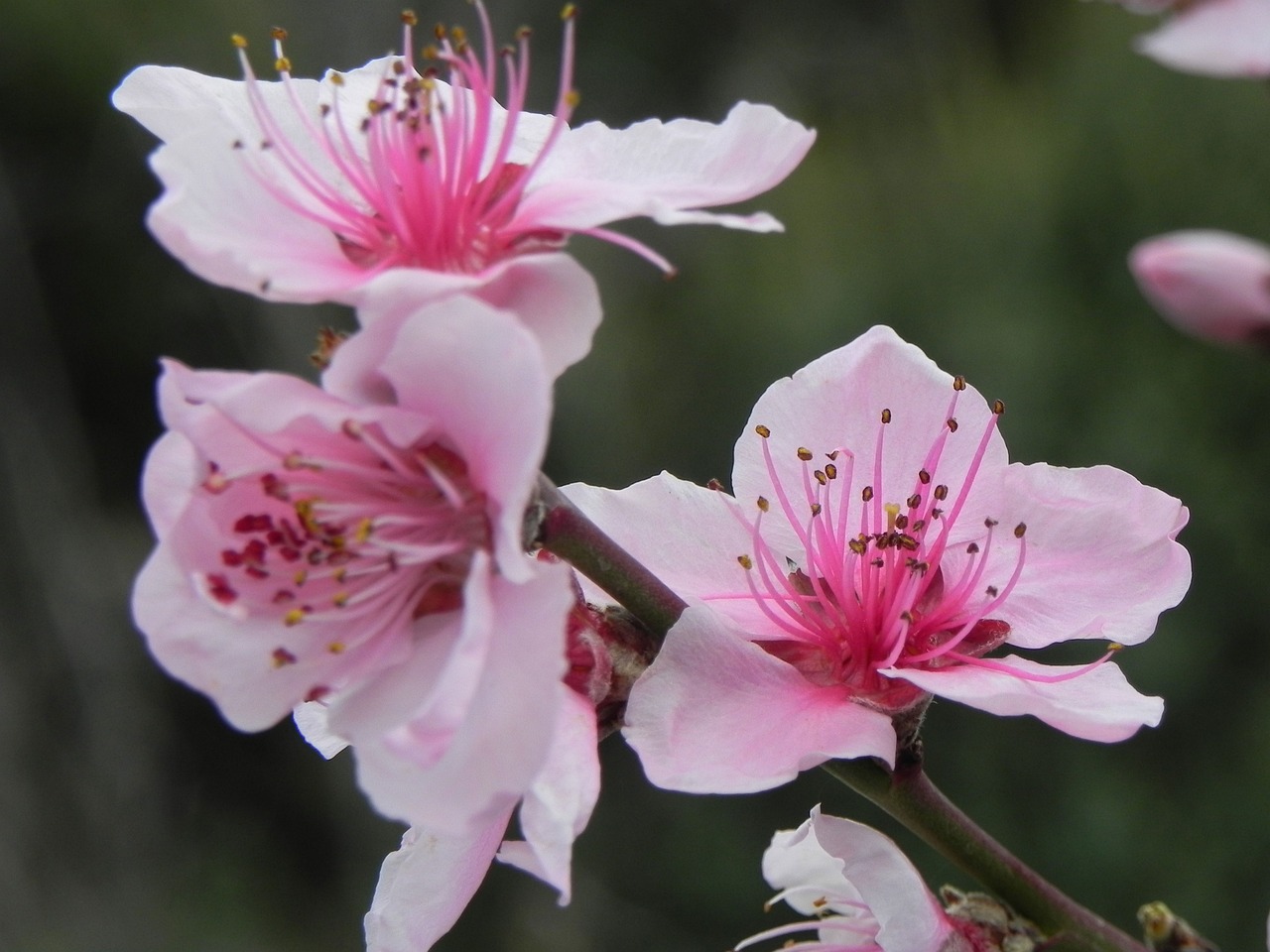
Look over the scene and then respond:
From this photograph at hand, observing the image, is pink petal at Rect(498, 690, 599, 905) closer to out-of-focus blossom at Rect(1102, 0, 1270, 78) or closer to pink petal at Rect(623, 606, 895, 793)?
pink petal at Rect(623, 606, 895, 793)

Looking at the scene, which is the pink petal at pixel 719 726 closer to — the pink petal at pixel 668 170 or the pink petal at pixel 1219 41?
the pink petal at pixel 668 170

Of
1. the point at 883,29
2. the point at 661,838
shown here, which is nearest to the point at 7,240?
the point at 661,838

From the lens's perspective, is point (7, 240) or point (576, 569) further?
point (7, 240)

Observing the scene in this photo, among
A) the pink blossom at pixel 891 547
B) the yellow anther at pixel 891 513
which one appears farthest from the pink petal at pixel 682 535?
the yellow anther at pixel 891 513

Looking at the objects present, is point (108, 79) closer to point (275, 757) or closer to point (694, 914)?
point (275, 757)

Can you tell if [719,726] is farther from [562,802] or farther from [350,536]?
[350,536]

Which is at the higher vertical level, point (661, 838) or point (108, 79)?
point (108, 79)

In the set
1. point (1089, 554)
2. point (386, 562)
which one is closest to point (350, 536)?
point (386, 562)
